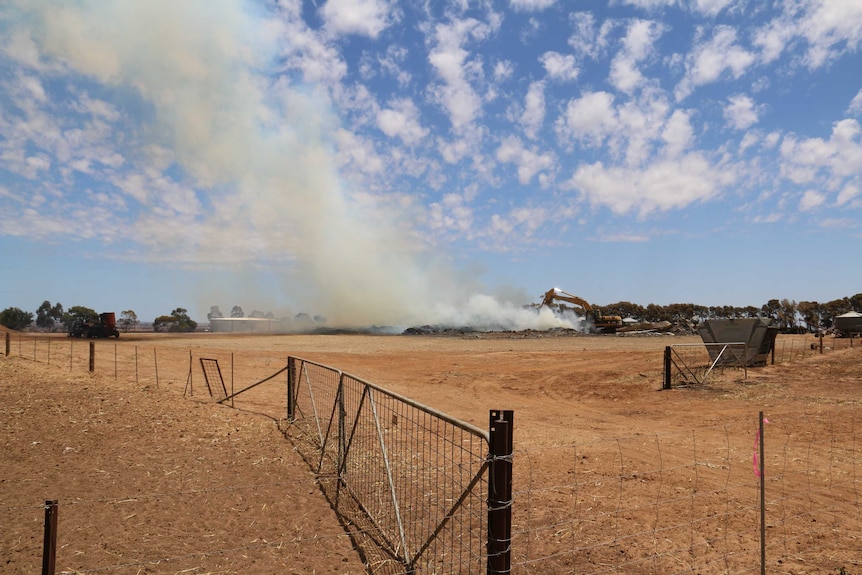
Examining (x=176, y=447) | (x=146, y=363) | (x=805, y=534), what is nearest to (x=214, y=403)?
(x=176, y=447)

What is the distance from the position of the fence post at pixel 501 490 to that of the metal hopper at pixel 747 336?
24.8m

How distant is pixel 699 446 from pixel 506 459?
9.26 meters

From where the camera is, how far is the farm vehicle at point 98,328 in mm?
61625

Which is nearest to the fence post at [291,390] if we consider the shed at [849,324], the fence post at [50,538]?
the fence post at [50,538]

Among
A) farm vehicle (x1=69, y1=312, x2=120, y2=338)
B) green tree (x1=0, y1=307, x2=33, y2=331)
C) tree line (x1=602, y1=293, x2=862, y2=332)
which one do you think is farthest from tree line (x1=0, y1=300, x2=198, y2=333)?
tree line (x1=602, y1=293, x2=862, y2=332)

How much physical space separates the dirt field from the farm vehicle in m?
47.5

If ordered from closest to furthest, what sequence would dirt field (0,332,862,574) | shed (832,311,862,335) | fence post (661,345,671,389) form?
dirt field (0,332,862,574) → fence post (661,345,671,389) → shed (832,311,862,335)

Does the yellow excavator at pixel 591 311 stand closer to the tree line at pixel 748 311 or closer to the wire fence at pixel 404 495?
the tree line at pixel 748 311

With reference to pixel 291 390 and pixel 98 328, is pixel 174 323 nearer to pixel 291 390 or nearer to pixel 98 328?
pixel 98 328

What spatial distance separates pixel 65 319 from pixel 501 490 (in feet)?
561

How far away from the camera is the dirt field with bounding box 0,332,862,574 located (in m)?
6.59

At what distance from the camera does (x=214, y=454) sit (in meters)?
10.5

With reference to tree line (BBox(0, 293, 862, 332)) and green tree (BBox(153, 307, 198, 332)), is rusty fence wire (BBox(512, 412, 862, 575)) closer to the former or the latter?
tree line (BBox(0, 293, 862, 332))

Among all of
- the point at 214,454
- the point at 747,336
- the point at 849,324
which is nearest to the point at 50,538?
the point at 214,454
